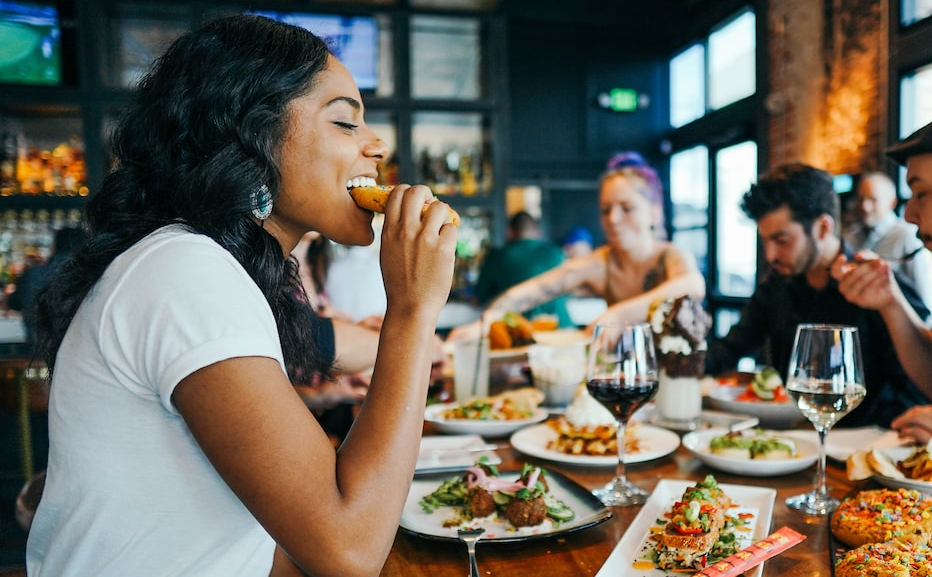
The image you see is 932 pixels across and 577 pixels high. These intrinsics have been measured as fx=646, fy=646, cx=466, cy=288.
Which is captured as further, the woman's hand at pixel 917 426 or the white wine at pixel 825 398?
the woman's hand at pixel 917 426

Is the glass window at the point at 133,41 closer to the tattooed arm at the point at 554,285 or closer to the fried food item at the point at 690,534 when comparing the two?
the tattooed arm at the point at 554,285

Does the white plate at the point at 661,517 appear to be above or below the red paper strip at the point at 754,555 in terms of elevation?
below

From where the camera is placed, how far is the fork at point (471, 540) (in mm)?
818

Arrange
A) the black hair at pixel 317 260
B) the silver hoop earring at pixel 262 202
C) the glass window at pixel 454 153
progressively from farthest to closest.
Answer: the glass window at pixel 454 153, the black hair at pixel 317 260, the silver hoop earring at pixel 262 202

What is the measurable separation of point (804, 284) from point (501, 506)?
173cm

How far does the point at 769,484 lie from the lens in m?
1.19

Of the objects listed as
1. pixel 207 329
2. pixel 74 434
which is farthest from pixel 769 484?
pixel 74 434

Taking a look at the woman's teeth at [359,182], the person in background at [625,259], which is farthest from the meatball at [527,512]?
the person in background at [625,259]

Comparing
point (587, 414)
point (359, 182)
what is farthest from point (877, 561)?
point (359, 182)

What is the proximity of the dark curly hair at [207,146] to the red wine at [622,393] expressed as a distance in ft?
1.98

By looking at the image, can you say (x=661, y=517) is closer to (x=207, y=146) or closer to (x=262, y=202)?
(x=262, y=202)

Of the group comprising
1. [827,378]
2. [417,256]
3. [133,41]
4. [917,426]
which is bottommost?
[917,426]

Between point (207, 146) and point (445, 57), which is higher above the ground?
point (445, 57)

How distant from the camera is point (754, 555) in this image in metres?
0.81
